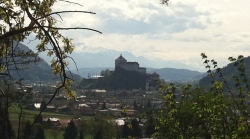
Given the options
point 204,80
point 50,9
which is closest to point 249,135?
point 50,9

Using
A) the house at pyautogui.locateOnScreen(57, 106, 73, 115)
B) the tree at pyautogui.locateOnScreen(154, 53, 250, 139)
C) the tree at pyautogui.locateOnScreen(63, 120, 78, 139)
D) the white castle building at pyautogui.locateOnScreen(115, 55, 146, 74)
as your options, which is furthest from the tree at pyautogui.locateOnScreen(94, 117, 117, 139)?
the white castle building at pyautogui.locateOnScreen(115, 55, 146, 74)

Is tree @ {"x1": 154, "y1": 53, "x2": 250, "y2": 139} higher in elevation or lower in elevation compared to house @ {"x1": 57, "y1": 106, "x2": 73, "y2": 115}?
higher

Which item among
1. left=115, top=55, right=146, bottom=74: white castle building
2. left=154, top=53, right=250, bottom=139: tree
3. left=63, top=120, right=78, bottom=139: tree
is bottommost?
left=63, top=120, right=78, bottom=139: tree

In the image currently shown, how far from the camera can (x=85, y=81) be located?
158 metres

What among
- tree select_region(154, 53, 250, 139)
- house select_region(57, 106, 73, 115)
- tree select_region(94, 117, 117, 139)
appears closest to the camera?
tree select_region(154, 53, 250, 139)

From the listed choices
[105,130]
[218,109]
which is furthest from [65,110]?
[218,109]

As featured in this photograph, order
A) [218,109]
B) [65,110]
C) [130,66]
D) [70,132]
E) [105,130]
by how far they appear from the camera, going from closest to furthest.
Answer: [218,109], [70,132], [105,130], [65,110], [130,66]

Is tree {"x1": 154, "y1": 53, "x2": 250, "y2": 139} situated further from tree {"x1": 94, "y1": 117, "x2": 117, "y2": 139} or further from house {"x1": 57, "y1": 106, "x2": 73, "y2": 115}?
house {"x1": 57, "y1": 106, "x2": 73, "y2": 115}

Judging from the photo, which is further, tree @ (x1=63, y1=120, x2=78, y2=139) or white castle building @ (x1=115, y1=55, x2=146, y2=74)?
white castle building @ (x1=115, y1=55, x2=146, y2=74)

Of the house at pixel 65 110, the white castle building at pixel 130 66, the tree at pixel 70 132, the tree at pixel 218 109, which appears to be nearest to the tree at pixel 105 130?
the tree at pixel 70 132

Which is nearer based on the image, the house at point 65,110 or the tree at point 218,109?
the tree at point 218,109

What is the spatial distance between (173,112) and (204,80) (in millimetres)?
171062

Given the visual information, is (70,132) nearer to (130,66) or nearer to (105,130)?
(105,130)

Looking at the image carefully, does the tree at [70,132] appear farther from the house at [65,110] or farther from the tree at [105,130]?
the house at [65,110]
